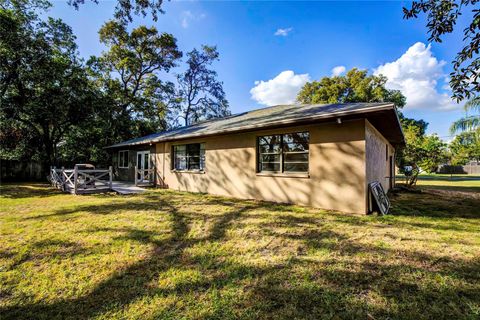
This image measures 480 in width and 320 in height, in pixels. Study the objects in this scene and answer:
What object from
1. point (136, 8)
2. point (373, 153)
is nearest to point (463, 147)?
point (373, 153)

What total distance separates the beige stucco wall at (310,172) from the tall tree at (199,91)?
67.8ft

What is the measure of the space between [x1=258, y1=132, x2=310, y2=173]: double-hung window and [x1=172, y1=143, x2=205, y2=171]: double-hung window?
3.38 meters

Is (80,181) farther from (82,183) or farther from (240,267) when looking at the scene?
(240,267)

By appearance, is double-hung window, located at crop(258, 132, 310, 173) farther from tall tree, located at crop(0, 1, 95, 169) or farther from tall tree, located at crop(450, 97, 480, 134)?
tall tree, located at crop(0, 1, 95, 169)

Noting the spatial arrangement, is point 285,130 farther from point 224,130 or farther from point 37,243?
point 37,243

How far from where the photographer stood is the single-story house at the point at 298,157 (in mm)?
6074

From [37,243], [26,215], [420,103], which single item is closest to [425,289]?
[37,243]

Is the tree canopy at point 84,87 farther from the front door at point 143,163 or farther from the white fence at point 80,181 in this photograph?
the white fence at point 80,181

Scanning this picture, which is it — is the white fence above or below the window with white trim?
→ below

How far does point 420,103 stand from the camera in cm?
2994

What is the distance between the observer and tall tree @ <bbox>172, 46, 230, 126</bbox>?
93.8 feet

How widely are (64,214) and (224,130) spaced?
220 inches

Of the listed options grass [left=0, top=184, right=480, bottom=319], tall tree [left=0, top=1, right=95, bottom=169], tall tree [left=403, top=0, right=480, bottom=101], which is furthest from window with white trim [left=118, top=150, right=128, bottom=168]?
tall tree [left=403, top=0, right=480, bottom=101]

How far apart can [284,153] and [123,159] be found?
14167 millimetres
